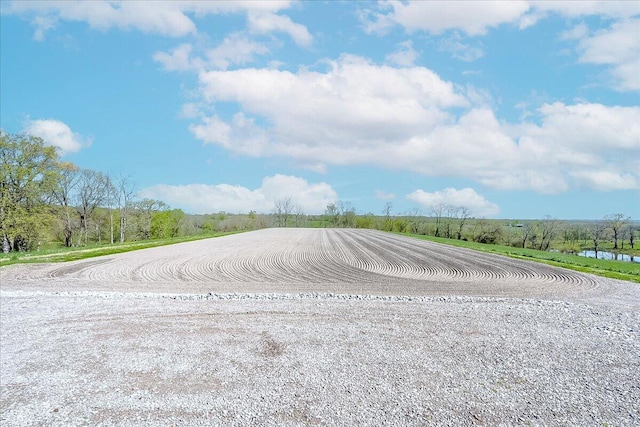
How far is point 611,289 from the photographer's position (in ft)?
55.6

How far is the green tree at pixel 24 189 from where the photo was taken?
37.2 meters

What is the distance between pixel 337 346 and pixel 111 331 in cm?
573

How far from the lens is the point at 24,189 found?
3878 centimetres

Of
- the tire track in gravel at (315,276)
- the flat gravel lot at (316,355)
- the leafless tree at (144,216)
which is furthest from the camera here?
the leafless tree at (144,216)

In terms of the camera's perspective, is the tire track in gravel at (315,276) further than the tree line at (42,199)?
No

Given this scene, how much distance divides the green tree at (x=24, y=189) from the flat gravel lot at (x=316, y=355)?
25.7m

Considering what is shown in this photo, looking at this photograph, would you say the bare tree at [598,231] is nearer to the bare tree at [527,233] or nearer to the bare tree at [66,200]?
the bare tree at [527,233]

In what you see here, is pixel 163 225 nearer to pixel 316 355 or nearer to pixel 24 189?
pixel 24 189

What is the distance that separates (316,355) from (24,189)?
4143 centimetres

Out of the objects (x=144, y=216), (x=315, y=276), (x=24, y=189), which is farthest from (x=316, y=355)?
(x=144, y=216)

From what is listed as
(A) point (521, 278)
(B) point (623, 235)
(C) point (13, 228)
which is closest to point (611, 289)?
(A) point (521, 278)

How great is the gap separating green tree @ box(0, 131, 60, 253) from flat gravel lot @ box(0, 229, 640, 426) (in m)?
25.7

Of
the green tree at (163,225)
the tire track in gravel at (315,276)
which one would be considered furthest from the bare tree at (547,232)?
the green tree at (163,225)

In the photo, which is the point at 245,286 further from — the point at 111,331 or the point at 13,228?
the point at 13,228
